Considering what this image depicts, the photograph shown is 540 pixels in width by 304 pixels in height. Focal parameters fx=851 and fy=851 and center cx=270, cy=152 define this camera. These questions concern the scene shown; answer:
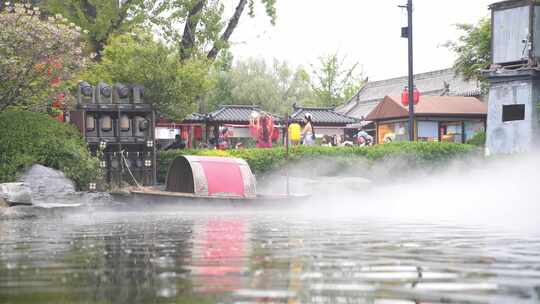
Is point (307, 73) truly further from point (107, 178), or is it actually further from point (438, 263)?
point (438, 263)

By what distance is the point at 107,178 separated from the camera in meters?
27.8

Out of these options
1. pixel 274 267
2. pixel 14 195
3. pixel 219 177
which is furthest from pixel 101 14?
pixel 274 267

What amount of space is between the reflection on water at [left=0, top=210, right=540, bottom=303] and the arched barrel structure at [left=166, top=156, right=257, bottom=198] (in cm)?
1133

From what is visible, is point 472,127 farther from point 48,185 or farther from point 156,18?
point 48,185

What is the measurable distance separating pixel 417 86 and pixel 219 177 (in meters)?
39.2

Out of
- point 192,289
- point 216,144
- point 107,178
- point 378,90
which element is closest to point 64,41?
point 107,178

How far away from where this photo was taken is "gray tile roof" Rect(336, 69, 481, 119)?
55472 mm

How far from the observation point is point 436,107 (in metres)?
49.7

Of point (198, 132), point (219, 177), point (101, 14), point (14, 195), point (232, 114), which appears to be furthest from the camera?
point (198, 132)

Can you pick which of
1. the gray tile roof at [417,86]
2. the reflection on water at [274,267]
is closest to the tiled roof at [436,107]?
the gray tile roof at [417,86]

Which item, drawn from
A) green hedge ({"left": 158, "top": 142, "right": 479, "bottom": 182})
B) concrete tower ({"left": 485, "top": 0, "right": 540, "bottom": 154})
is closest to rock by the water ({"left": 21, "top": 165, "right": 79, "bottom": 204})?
green hedge ({"left": 158, "top": 142, "right": 479, "bottom": 182})

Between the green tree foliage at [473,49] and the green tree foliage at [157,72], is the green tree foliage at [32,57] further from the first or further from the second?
the green tree foliage at [473,49]

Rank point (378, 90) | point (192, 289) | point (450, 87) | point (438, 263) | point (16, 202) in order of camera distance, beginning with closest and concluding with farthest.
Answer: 1. point (192, 289)
2. point (438, 263)
3. point (16, 202)
4. point (450, 87)
5. point (378, 90)

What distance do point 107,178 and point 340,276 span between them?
71.3 ft
